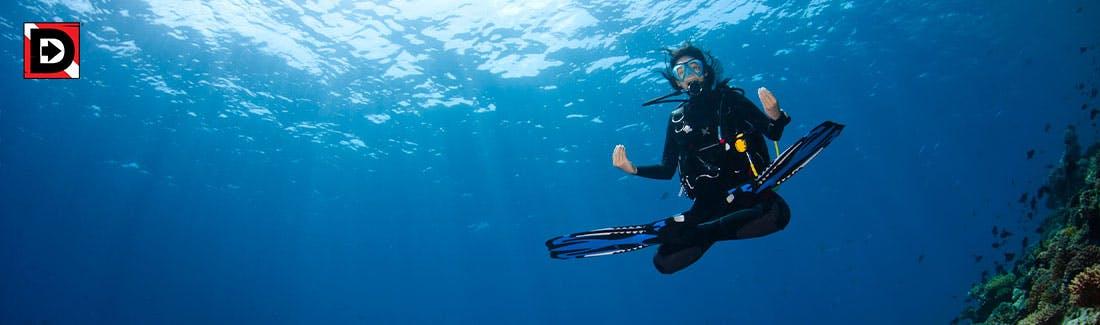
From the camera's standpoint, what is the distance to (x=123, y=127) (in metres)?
25.4

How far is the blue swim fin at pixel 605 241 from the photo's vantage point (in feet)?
14.3

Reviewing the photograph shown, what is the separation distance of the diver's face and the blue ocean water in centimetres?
1080

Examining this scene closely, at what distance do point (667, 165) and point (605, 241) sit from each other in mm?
1238

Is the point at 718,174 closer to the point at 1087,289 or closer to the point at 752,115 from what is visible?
the point at 752,115

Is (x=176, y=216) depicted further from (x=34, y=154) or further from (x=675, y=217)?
(x=675, y=217)

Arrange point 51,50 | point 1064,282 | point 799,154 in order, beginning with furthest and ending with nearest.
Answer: point 51,50 → point 1064,282 → point 799,154

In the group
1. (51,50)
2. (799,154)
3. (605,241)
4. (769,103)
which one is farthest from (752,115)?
(51,50)

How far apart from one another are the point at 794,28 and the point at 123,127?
106 ft

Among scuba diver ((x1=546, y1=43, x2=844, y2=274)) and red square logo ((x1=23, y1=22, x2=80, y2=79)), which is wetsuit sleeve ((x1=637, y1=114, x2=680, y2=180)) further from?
red square logo ((x1=23, y1=22, x2=80, y2=79))

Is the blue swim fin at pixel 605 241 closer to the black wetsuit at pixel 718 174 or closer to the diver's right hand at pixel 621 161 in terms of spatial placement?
the black wetsuit at pixel 718 174

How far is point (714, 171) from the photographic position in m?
4.24

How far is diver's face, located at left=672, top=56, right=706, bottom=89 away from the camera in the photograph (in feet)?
15.2

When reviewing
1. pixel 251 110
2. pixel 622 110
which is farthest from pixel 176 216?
pixel 622 110

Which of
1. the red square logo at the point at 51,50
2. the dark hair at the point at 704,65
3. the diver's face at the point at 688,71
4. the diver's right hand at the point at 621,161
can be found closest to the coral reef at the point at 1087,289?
the dark hair at the point at 704,65
